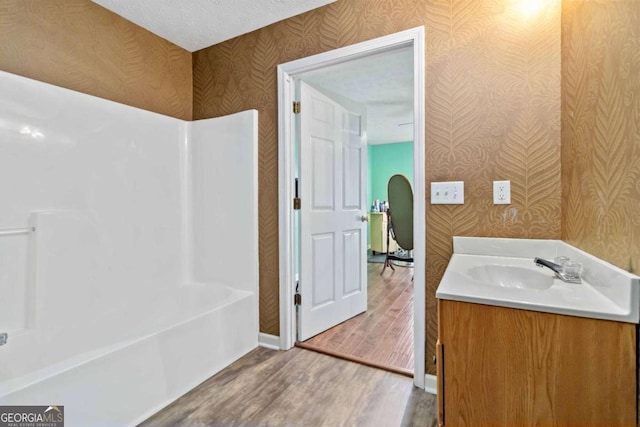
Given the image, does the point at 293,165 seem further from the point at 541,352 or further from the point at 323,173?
the point at 541,352

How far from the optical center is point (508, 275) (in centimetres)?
131

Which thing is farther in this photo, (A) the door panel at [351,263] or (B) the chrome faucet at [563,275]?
(A) the door panel at [351,263]

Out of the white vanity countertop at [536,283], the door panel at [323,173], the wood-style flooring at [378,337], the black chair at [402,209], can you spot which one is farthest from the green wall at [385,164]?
the white vanity countertop at [536,283]

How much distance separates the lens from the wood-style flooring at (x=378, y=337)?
1.95 meters

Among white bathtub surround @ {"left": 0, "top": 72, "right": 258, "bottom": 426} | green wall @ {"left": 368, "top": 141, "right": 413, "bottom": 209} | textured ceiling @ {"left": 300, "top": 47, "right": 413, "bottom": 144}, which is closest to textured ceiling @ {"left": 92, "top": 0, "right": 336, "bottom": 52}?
textured ceiling @ {"left": 300, "top": 47, "right": 413, "bottom": 144}

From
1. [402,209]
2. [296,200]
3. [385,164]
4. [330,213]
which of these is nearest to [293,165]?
[296,200]

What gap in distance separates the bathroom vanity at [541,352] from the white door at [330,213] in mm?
1375

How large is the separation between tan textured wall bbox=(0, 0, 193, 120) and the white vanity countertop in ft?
7.84

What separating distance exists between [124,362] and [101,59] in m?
1.92

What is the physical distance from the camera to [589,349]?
0.74m

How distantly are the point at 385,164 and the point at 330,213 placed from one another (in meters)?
3.94

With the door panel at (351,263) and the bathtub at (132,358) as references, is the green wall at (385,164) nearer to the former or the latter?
the door panel at (351,263)

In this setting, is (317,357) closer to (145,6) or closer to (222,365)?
(222,365)

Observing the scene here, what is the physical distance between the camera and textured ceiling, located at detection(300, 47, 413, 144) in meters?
2.38
